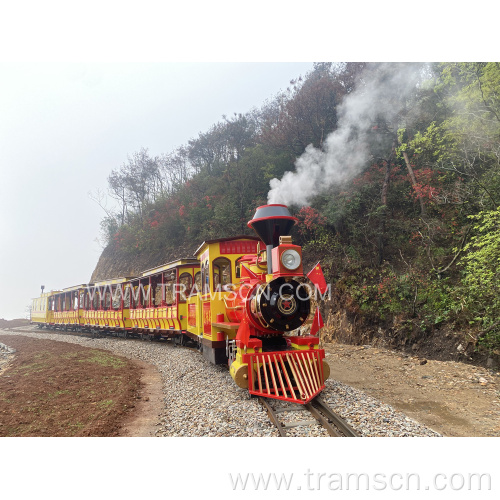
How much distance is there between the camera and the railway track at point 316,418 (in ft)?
12.9

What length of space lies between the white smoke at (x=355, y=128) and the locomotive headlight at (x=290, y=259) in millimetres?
6661

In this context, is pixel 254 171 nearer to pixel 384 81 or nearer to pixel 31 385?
pixel 384 81

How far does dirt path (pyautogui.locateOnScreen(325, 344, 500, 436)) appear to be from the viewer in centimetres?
467

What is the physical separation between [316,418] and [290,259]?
2.22m

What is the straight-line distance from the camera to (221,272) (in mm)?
7562

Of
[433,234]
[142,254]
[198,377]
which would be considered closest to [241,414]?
[198,377]

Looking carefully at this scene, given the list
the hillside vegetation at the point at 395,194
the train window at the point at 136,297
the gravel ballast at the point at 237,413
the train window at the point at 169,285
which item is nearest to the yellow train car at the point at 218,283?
the gravel ballast at the point at 237,413

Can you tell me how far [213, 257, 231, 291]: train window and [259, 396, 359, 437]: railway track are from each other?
2792 millimetres

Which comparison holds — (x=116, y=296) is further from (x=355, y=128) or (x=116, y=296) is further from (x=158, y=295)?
(x=355, y=128)

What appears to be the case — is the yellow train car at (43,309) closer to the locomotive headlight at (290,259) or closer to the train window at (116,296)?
the train window at (116,296)

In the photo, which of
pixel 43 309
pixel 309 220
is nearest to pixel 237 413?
pixel 309 220

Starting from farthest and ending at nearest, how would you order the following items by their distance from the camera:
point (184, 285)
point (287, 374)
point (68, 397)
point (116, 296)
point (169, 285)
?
point (116, 296) → point (169, 285) → point (184, 285) → point (68, 397) → point (287, 374)

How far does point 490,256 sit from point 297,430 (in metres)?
5.89

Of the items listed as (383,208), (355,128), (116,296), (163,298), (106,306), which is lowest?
(106,306)
